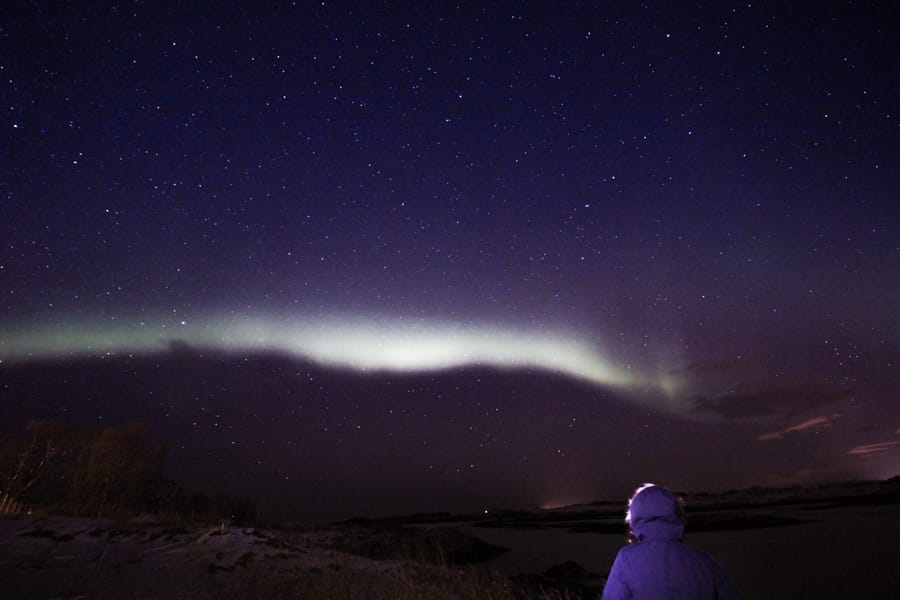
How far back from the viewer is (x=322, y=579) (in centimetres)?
1529

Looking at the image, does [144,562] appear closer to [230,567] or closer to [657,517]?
[230,567]

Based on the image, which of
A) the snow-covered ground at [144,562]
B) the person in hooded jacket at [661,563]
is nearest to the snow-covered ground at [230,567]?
the snow-covered ground at [144,562]

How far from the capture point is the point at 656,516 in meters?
4.21

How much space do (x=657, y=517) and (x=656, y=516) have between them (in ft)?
0.06

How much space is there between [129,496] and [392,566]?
30128 mm

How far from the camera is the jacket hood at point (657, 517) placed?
4156 millimetres

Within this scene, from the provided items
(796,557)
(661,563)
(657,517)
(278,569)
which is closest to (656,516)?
(657,517)

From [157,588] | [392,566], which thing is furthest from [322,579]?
[392,566]

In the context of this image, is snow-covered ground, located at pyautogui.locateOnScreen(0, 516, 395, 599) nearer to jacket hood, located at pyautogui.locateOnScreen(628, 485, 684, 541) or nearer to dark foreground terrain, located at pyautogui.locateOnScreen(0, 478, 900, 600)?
dark foreground terrain, located at pyautogui.locateOnScreen(0, 478, 900, 600)

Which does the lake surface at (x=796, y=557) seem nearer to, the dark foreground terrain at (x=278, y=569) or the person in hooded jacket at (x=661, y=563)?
the dark foreground terrain at (x=278, y=569)

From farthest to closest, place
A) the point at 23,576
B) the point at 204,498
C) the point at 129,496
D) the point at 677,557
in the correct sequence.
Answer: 1. the point at 204,498
2. the point at 129,496
3. the point at 23,576
4. the point at 677,557

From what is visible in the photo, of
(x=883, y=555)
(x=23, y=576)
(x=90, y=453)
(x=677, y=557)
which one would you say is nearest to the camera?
(x=677, y=557)

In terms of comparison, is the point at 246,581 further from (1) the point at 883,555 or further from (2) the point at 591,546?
(2) the point at 591,546

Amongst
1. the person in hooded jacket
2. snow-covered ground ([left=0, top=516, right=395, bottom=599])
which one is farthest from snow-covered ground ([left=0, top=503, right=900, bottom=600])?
the person in hooded jacket
